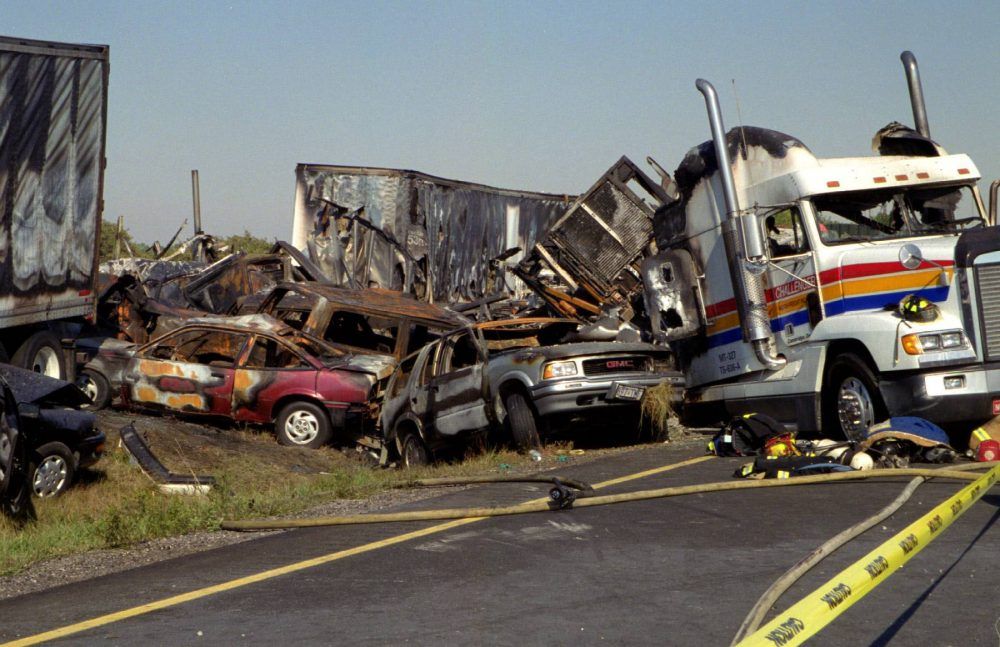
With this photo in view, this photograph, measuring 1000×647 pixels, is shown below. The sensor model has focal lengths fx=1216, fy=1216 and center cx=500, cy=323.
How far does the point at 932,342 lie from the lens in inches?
430

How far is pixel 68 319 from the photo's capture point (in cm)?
1744

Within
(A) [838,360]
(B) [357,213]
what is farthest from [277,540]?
(B) [357,213]

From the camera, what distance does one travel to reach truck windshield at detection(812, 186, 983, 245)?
1216cm

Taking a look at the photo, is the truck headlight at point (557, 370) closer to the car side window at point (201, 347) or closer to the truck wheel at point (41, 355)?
the car side window at point (201, 347)

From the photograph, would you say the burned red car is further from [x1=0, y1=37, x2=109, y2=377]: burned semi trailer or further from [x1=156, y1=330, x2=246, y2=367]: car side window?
[x1=0, y1=37, x2=109, y2=377]: burned semi trailer

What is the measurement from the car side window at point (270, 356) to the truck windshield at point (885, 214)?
23.5ft

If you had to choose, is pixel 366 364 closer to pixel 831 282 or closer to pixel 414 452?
pixel 414 452

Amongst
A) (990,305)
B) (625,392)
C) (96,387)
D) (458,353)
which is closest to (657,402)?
(625,392)

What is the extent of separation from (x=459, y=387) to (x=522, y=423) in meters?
0.84

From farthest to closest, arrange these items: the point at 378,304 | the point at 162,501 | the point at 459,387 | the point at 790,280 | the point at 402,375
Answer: the point at 378,304 → the point at 402,375 → the point at 459,387 → the point at 790,280 → the point at 162,501

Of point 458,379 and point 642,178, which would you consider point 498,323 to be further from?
point 642,178

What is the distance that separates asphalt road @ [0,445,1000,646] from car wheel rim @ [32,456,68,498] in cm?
387

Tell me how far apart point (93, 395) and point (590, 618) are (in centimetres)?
1316

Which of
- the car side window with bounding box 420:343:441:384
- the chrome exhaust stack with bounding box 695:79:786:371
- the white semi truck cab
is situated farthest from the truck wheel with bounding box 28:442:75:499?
the chrome exhaust stack with bounding box 695:79:786:371
